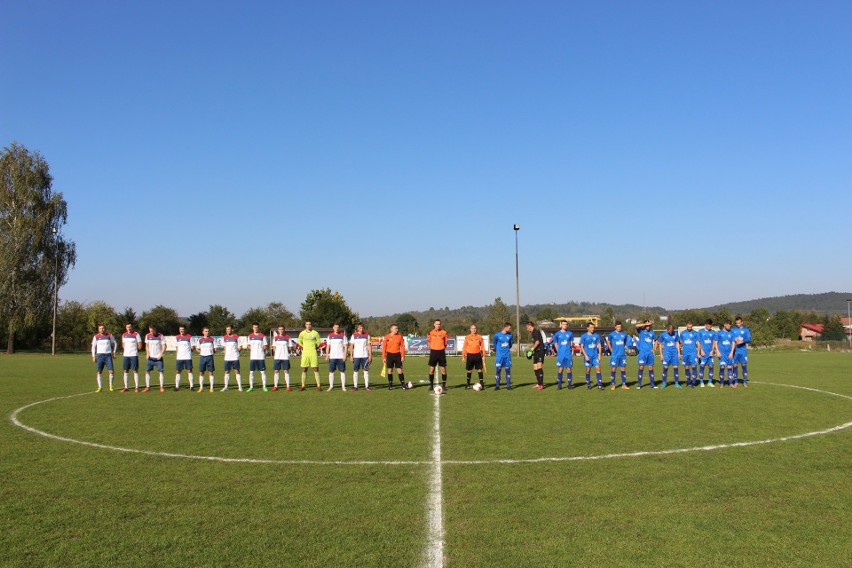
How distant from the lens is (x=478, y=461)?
876 centimetres

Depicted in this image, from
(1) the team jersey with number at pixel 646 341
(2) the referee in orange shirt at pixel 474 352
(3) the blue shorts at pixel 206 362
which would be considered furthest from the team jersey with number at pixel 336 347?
(1) the team jersey with number at pixel 646 341

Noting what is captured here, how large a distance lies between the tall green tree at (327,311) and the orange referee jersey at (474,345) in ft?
226

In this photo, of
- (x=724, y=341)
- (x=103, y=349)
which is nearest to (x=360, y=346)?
(x=103, y=349)

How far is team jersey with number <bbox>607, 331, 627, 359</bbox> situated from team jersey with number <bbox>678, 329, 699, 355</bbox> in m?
1.94

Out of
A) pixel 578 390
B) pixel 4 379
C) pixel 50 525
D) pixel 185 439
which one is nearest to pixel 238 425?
pixel 185 439

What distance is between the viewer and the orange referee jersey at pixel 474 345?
767 inches

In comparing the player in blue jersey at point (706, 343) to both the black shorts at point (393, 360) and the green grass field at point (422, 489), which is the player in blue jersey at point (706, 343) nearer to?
the green grass field at point (422, 489)

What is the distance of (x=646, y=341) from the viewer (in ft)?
63.7

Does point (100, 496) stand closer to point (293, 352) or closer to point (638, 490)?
point (638, 490)

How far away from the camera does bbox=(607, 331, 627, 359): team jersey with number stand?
758 inches

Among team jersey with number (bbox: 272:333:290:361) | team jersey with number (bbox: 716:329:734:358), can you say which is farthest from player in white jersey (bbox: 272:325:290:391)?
team jersey with number (bbox: 716:329:734:358)

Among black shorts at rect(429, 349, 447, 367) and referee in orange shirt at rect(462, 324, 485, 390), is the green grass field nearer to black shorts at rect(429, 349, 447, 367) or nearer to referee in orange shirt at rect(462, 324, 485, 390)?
black shorts at rect(429, 349, 447, 367)

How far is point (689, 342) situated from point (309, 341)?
1130 centimetres

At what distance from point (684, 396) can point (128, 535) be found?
14.5 metres
